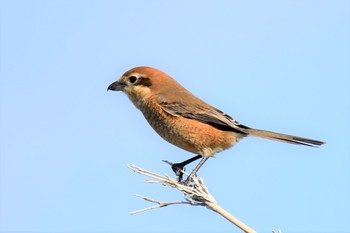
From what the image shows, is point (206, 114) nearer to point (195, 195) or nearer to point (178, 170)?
point (178, 170)

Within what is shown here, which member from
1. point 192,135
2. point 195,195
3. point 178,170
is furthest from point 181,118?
point 195,195

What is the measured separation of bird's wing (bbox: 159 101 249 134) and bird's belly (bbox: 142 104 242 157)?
48 millimetres

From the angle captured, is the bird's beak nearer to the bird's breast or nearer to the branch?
the bird's breast

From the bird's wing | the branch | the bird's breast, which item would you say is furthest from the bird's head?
the branch

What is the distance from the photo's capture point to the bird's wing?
5.47 meters

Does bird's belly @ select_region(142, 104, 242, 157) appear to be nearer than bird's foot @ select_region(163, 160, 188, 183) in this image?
No

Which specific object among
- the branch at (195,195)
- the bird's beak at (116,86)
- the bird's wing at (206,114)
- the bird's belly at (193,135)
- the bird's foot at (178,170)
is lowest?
the branch at (195,195)

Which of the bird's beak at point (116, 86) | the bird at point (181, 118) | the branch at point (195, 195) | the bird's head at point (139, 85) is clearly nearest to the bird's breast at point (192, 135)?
the bird at point (181, 118)

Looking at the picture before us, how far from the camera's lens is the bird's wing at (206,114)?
5.47 metres

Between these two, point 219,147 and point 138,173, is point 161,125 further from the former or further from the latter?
point 138,173

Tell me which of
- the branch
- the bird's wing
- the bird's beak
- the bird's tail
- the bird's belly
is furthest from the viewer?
the bird's beak

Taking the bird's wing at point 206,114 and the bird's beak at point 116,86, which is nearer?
the bird's wing at point 206,114

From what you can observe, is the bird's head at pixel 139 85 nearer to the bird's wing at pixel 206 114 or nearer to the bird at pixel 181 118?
the bird at pixel 181 118

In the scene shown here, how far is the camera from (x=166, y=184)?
3.19 meters
